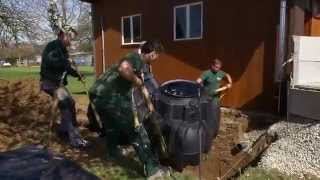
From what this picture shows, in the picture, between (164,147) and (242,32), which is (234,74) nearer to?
(242,32)

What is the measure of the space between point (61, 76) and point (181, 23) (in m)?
5.57

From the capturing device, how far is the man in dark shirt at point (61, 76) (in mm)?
6853

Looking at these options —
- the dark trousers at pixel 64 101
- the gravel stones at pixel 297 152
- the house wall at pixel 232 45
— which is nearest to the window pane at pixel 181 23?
the house wall at pixel 232 45

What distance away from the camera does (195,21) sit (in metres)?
11.5

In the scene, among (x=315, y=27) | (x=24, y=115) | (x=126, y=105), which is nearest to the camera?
(x=126, y=105)

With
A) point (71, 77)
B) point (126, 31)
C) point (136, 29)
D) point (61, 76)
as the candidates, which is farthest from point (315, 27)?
point (71, 77)

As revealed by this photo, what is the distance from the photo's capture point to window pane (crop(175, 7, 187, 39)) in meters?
11.8

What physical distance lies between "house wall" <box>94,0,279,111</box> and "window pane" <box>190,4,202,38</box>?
0.75ft

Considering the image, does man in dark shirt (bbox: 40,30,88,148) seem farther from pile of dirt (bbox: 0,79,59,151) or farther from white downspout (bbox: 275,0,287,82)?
white downspout (bbox: 275,0,287,82)

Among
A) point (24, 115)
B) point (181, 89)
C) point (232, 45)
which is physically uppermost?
point (232, 45)

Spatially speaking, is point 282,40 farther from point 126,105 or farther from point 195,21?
point 126,105

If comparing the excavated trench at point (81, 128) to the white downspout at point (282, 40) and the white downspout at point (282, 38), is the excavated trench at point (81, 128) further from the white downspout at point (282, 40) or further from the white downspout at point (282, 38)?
the white downspout at point (282, 38)

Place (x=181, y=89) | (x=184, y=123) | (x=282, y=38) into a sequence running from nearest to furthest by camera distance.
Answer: (x=184, y=123), (x=181, y=89), (x=282, y=38)

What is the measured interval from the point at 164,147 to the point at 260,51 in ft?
13.7
